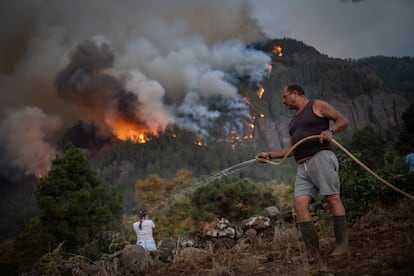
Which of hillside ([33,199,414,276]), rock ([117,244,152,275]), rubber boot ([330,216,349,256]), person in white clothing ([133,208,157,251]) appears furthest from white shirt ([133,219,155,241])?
rubber boot ([330,216,349,256])

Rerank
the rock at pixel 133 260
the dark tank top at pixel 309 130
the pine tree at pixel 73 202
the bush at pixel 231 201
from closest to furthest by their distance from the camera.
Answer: the dark tank top at pixel 309 130, the rock at pixel 133 260, the bush at pixel 231 201, the pine tree at pixel 73 202

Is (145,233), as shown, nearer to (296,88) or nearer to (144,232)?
(144,232)

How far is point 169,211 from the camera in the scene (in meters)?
31.8

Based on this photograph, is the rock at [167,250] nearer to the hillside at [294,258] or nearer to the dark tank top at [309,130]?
the hillside at [294,258]

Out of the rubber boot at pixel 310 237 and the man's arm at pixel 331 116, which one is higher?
the man's arm at pixel 331 116

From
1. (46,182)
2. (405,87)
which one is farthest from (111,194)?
(405,87)

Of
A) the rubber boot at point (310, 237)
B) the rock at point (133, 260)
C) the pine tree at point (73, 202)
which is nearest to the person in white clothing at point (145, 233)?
the rock at point (133, 260)

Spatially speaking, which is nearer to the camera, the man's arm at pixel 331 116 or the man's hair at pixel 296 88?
the man's arm at pixel 331 116

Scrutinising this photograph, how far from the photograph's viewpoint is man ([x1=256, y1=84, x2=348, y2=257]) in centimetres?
354

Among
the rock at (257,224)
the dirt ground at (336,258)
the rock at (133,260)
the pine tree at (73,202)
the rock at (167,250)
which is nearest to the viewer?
the dirt ground at (336,258)

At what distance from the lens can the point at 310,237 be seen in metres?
3.64

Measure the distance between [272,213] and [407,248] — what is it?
17.5 ft

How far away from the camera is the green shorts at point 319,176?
3.53m

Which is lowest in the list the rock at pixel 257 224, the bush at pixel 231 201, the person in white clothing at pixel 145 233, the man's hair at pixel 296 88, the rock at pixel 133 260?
the rock at pixel 133 260
